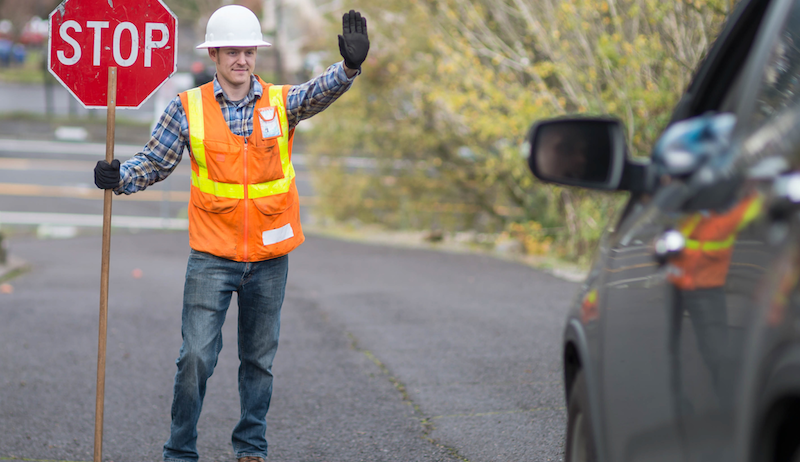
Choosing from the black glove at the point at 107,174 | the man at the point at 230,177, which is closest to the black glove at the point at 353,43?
the man at the point at 230,177

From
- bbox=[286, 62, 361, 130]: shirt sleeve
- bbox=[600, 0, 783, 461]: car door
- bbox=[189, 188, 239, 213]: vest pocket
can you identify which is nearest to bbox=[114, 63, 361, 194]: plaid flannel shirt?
bbox=[286, 62, 361, 130]: shirt sleeve

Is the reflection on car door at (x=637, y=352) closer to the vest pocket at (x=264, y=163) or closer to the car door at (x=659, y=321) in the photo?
the car door at (x=659, y=321)

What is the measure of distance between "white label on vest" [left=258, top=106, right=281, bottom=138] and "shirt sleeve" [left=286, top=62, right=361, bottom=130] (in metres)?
0.11

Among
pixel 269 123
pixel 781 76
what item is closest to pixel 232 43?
pixel 269 123

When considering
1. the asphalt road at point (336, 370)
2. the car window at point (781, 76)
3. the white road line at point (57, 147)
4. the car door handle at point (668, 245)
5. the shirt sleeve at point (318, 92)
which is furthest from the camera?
the white road line at point (57, 147)

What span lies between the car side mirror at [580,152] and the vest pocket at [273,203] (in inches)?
75.3

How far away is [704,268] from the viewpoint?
6.50 ft

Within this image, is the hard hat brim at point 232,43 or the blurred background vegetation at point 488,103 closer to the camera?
the hard hat brim at point 232,43

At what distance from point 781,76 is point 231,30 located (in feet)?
8.89

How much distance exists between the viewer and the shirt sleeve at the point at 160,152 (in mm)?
4289

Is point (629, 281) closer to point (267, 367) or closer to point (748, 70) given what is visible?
point (748, 70)

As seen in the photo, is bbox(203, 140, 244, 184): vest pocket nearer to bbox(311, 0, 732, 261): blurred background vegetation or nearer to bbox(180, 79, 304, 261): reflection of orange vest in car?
bbox(180, 79, 304, 261): reflection of orange vest in car

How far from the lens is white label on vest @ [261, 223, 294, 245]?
424 centimetres

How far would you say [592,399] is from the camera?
2717mm
